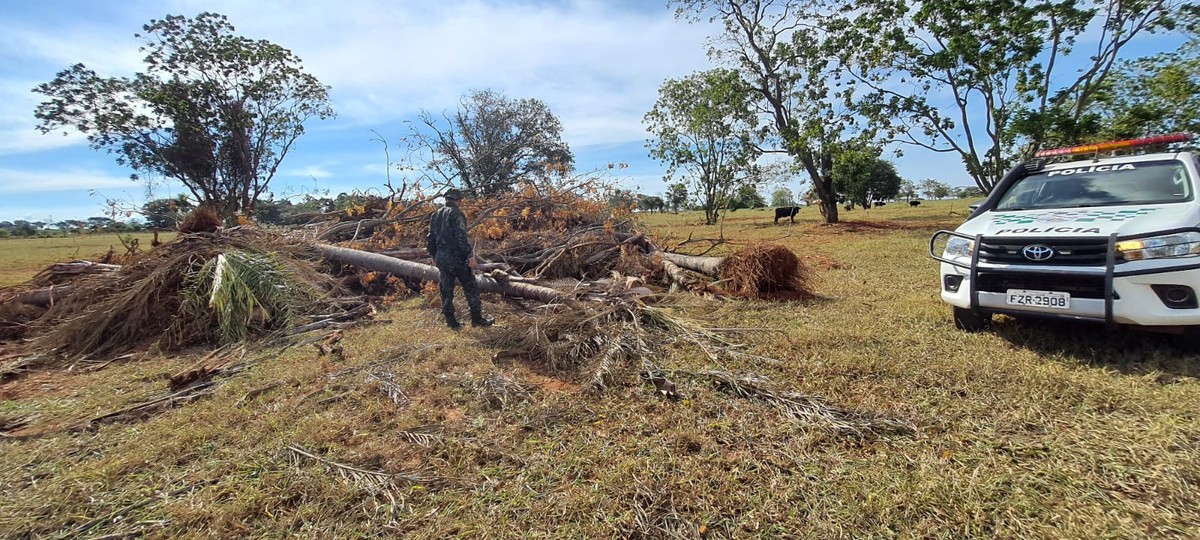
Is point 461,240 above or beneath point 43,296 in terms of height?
above

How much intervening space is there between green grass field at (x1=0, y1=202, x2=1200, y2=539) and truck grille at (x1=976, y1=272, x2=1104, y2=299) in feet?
1.67

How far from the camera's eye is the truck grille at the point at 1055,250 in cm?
341

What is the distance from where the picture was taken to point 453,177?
415 inches

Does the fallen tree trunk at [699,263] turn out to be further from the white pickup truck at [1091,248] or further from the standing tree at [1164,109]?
the standing tree at [1164,109]

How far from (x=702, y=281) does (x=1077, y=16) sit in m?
15.1

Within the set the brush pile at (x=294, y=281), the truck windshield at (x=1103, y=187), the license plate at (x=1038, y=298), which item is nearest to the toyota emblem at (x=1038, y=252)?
the license plate at (x=1038, y=298)

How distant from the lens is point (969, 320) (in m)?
4.40

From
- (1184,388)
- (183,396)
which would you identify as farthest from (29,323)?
(1184,388)

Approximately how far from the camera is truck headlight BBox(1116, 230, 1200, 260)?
322 cm

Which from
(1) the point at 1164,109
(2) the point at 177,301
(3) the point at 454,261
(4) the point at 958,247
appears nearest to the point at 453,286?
(3) the point at 454,261

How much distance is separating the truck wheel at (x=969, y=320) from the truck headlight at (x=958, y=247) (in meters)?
0.48

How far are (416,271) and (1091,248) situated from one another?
7.36m

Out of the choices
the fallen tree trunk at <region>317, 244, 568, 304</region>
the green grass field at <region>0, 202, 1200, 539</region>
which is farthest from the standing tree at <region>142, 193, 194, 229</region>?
the green grass field at <region>0, 202, 1200, 539</region>

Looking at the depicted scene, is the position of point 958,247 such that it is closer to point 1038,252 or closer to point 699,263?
point 1038,252
